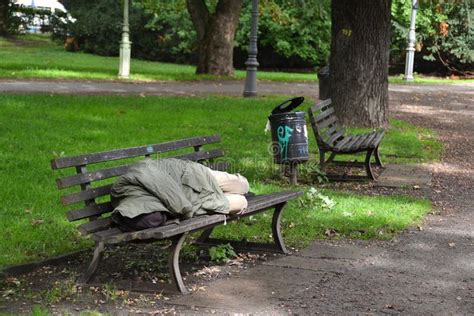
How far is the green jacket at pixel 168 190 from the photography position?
514 cm

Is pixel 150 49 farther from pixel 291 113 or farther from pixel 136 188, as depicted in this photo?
pixel 136 188

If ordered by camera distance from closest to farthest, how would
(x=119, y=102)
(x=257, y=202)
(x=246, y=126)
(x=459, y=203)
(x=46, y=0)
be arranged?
(x=257, y=202) < (x=459, y=203) < (x=246, y=126) < (x=119, y=102) < (x=46, y=0)

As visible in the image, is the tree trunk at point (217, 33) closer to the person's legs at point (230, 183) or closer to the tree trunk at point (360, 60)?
the tree trunk at point (360, 60)

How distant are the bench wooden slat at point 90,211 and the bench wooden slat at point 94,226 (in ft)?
0.20

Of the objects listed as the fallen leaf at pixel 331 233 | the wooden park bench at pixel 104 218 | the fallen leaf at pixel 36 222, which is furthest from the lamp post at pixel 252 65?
the wooden park bench at pixel 104 218

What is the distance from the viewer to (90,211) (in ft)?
17.5

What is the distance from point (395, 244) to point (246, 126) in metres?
6.62

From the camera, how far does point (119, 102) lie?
14.6 metres

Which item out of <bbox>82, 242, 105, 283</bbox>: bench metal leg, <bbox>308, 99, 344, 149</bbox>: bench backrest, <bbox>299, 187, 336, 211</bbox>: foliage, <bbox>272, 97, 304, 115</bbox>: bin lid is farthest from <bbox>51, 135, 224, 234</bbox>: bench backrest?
<bbox>308, 99, 344, 149</bbox>: bench backrest

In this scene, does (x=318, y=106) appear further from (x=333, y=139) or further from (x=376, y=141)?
(x=376, y=141)

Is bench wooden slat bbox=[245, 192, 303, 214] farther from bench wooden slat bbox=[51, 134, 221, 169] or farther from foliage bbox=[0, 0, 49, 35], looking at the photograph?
foliage bbox=[0, 0, 49, 35]

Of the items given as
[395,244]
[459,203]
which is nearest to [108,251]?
[395,244]

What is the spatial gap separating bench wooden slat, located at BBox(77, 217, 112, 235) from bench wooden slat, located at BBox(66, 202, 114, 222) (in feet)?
0.20

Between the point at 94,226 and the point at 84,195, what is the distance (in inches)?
9.1
